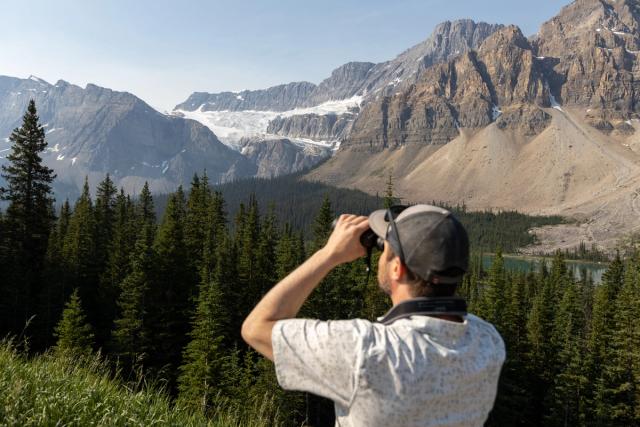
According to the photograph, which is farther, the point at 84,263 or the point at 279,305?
the point at 84,263

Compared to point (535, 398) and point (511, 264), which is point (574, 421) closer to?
point (535, 398)

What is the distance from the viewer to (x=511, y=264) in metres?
169

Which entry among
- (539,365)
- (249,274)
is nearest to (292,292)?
(249,274)

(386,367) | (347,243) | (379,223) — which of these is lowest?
(386,367)

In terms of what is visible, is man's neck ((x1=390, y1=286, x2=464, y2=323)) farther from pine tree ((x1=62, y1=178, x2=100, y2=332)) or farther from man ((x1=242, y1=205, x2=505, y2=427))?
pine tree ((x1=62, y1=178, x2=100, y2=332))

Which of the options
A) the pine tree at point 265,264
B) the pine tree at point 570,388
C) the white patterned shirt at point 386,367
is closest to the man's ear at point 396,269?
the white patterned shirt at point 386,367

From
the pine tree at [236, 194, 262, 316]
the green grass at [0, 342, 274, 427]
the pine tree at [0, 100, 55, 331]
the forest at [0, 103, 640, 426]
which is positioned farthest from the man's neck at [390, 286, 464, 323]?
the pine tree at [236, 194, 262, 316]

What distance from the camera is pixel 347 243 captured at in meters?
2.60

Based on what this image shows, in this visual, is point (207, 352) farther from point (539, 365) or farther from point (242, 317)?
point (539, 365)

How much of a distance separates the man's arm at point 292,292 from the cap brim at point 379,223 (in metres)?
0.07

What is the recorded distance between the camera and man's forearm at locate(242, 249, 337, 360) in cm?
239

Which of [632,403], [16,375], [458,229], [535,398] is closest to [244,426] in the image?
[16,375]

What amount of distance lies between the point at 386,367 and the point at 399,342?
13 centimetres

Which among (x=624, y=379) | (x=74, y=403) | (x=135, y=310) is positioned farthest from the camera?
(x=624, y=379)
